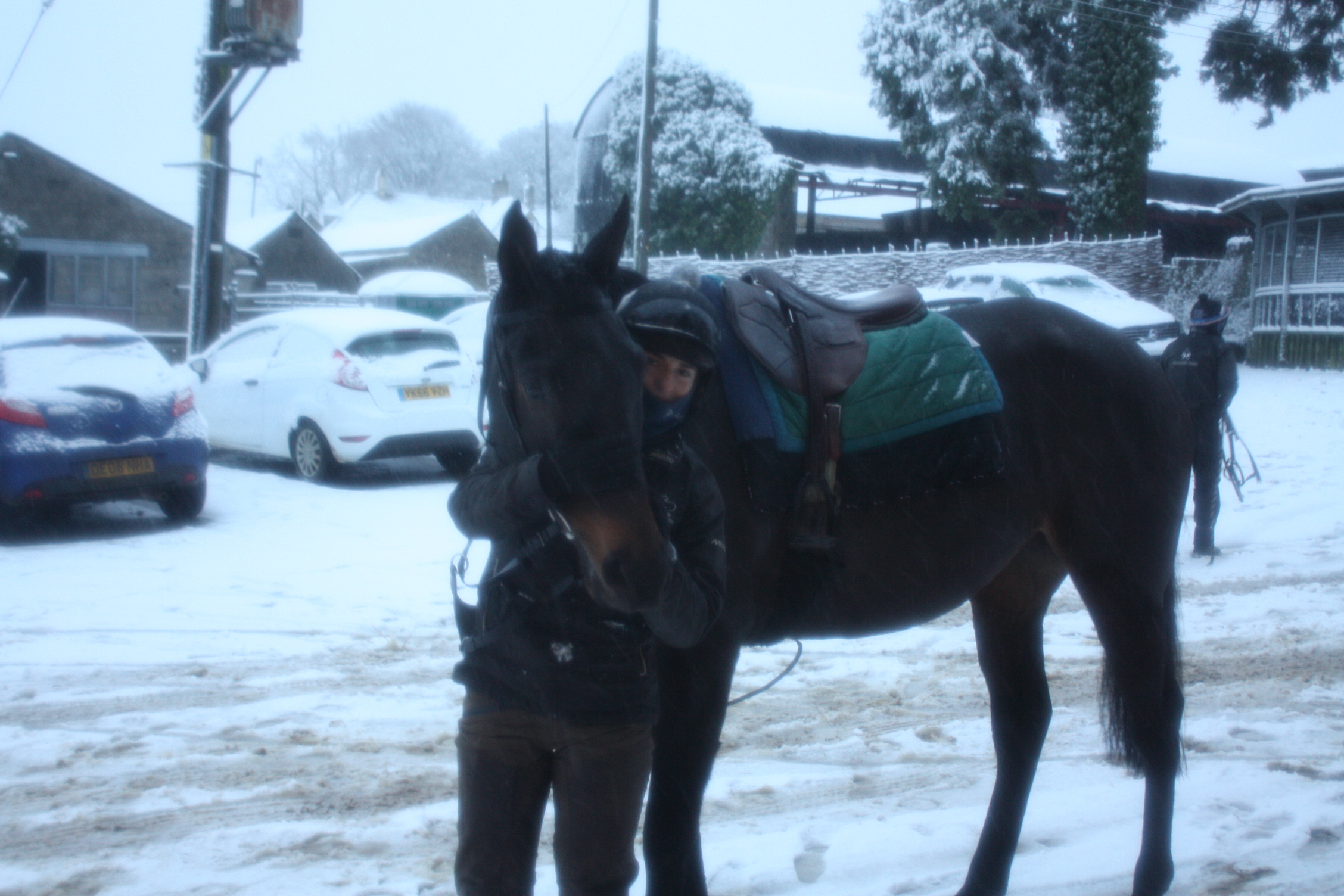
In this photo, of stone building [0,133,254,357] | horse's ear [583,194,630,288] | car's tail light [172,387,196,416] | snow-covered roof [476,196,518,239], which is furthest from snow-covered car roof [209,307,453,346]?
snow-covered roof [476,196,518,239]

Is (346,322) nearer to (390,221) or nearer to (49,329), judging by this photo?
(49,329)

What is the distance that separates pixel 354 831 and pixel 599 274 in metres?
2.10

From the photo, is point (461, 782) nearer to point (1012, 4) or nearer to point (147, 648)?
point (147, 648)

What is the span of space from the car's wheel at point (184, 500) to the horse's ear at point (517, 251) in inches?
281

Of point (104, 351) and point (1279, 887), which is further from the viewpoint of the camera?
point (104, 351)

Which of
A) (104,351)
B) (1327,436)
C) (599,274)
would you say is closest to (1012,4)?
(1327,436)

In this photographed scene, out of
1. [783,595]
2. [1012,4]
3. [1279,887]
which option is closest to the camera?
[783,595]

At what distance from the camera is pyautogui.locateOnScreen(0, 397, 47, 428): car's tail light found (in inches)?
277

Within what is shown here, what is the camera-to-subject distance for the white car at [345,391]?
31.0 ft

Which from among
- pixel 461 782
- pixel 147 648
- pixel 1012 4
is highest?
pixel 1012 4

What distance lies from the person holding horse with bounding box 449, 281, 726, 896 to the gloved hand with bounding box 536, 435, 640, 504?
0.19 meters

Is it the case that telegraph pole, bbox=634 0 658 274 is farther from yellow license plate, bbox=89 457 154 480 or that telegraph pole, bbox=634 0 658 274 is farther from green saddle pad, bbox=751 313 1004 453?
green saddle pad, bbox=751 313 1004 453

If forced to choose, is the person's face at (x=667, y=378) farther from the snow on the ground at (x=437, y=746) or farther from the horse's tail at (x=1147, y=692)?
the horse's tail at (x=1147, y=692)

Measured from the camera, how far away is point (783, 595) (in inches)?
95.8
